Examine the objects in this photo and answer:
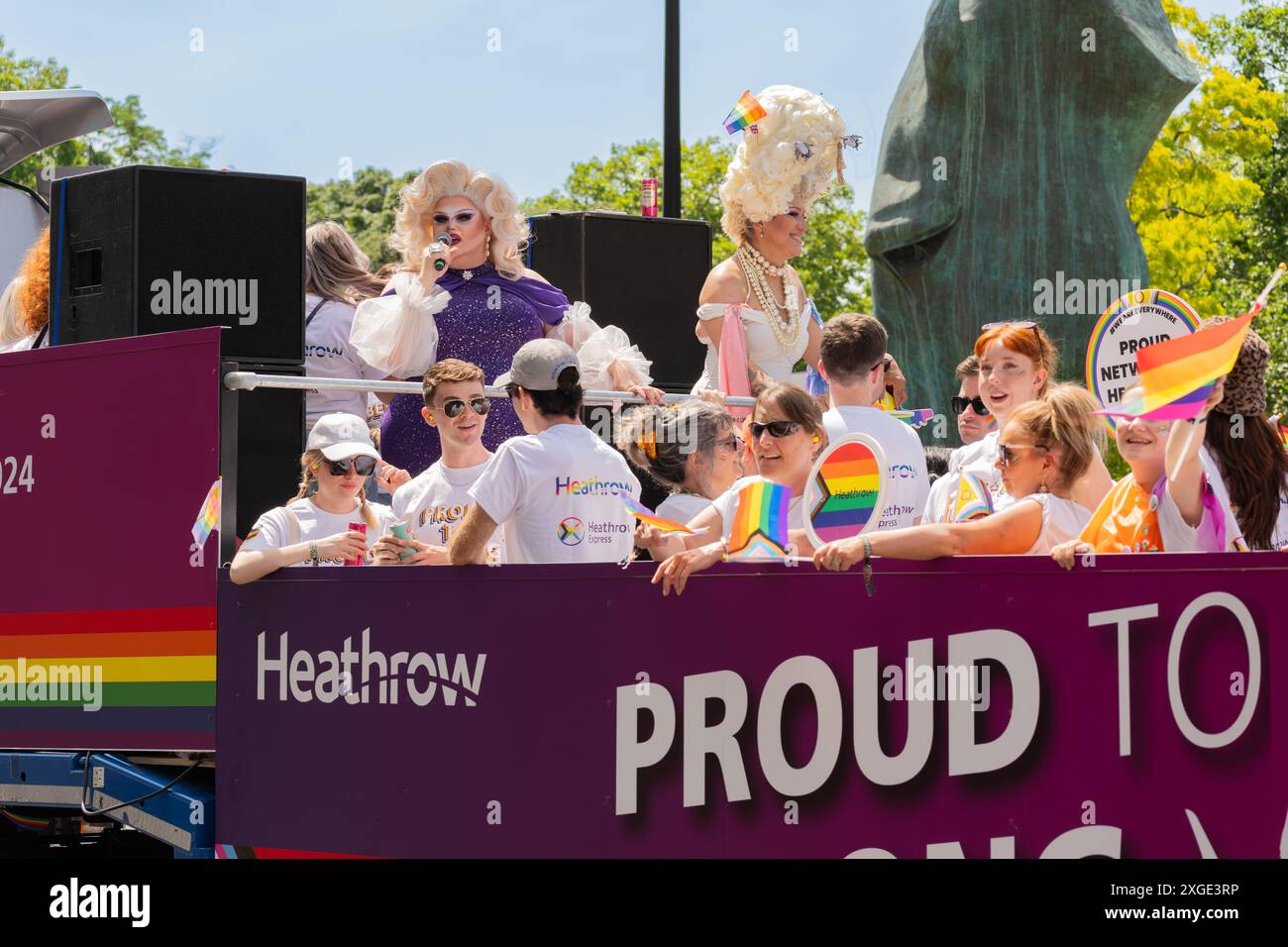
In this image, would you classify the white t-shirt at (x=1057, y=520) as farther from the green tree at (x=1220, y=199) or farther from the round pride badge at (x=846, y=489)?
the green tree at (x=1220, y=199)

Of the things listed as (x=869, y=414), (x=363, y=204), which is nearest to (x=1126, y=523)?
(x=869, y=414)

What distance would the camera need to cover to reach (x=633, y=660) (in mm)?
4445

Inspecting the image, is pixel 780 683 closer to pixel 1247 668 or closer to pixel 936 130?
pixel 1247 668

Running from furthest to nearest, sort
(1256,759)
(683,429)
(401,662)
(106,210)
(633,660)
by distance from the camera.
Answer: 1. (106,210)
2. (683,429)
3. (401,662)
4. (633,660)
5. (1256,759)

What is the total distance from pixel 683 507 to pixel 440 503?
2.84 ft

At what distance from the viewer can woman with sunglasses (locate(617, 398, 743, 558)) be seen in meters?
5.56

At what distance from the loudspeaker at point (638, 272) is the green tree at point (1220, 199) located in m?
18.2

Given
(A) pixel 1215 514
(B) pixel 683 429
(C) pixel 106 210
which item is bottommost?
(A) pixel 1215 514

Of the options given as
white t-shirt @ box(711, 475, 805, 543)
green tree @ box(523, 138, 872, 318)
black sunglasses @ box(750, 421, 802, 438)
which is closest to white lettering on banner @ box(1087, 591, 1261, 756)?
white t-shirt @ box(711, 475, 805, 543)

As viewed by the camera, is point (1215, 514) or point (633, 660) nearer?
point (1215, 514)

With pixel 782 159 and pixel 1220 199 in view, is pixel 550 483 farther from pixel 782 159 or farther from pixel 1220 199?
pixel 1220 199
